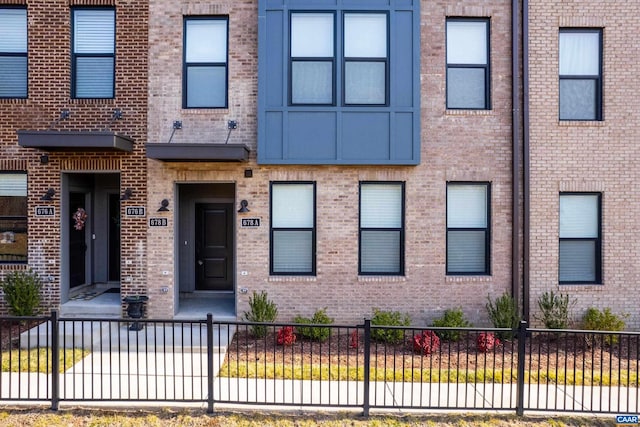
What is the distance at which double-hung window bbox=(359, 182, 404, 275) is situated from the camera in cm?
926

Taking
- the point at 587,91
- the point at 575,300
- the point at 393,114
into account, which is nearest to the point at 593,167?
the point at 587,91

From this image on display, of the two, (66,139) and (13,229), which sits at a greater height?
(66,139)

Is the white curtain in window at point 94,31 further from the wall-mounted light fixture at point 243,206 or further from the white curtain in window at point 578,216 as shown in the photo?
the white curtain in window at point 578,216

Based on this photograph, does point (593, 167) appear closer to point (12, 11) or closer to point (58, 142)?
point (58, 142)

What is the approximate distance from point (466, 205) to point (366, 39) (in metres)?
4.01

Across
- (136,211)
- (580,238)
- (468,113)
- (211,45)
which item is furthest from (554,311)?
(211,45)

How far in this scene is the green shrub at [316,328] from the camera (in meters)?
8.33

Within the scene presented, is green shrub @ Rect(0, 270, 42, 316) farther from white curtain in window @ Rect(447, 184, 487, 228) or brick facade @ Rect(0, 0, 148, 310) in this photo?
white curtain in window @ Rect(447, 184, 487, 228)

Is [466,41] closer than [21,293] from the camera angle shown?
No

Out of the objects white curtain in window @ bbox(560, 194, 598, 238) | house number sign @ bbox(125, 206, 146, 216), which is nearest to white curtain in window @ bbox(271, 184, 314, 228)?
house number sign @ bbox(125, 206, 146, 216)

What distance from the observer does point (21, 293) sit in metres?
8.87

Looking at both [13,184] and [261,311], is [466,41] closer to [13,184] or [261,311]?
[261,311]

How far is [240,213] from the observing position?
9156 mm

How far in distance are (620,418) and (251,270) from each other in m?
6.47
